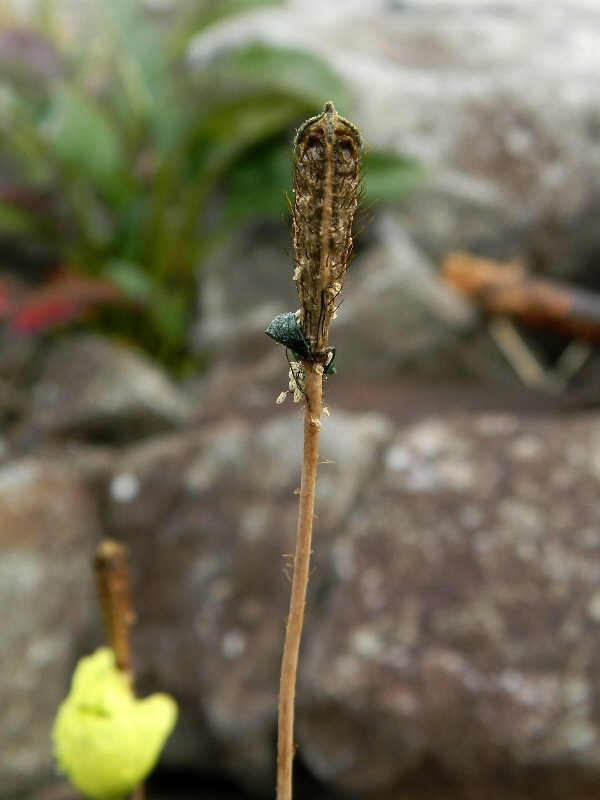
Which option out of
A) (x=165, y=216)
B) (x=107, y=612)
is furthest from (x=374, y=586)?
(x=165, y=216)

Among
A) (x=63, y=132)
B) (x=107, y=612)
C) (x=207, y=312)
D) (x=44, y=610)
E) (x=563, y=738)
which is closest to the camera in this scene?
(x=107, y=612)

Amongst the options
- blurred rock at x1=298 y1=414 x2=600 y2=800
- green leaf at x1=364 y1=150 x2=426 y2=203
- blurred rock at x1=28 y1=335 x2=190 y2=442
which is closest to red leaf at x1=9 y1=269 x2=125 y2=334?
blurred rock at x1=28 y1=335 x2=190 y2=442

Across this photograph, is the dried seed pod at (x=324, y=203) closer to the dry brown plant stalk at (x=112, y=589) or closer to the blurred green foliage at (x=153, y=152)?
the dry brown plant stalk at (x=112, y=589)

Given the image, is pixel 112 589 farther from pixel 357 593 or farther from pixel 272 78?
pixel 272 78

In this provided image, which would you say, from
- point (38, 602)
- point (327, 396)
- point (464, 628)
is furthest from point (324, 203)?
point (327, 396)

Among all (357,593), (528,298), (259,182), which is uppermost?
(259,182)

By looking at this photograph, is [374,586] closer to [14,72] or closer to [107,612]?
[107,612]
